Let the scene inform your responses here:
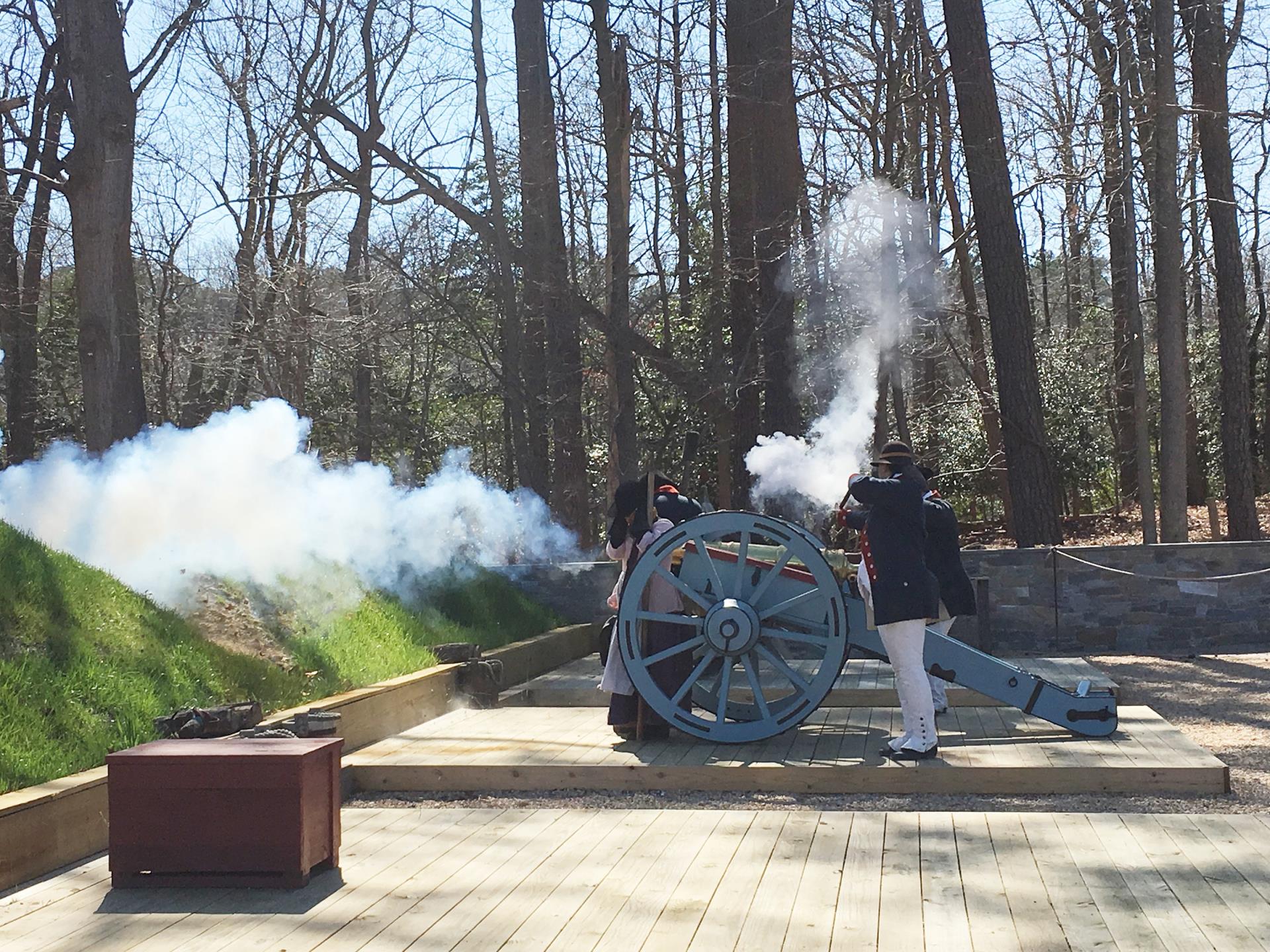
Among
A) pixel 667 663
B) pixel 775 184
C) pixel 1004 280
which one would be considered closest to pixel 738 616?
pixel 667 663

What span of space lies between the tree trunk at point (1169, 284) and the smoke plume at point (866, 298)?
9.81 ft

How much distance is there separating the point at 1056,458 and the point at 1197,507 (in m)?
3.73

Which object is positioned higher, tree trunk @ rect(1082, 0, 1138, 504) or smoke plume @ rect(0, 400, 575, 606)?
tree trunk @ rect(1082, 0, 1138, 504)

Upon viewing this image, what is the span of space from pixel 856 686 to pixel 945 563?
5.33 ft

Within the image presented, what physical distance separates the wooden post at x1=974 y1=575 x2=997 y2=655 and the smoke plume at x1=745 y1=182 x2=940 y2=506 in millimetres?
1642

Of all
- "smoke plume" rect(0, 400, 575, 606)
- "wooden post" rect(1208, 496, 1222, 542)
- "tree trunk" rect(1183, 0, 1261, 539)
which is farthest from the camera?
"wooden post" rect(1208, 496, 1222, 542)

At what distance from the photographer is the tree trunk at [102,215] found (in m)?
12.2

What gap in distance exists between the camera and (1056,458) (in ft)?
74.3

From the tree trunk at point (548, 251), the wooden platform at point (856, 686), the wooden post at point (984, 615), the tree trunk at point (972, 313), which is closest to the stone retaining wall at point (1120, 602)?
the wooden post at point (984, 615)

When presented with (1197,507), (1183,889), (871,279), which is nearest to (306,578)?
(1183,889)

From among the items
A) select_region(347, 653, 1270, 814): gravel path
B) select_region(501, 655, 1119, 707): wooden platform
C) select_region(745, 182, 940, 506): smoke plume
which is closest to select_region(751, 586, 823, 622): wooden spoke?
select_region(347, 653, 1270, 814): gravel path

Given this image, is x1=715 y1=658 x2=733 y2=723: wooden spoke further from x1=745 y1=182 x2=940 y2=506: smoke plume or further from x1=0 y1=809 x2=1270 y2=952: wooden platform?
x1=745 y1=182 x2=940 y2=506: smoke plume

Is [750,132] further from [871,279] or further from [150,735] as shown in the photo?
[150,735]

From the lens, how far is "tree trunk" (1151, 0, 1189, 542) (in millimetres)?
15688
